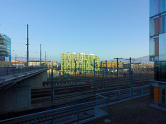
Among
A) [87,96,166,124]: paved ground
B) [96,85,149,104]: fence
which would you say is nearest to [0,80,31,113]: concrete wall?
[96,85,149,104]: fence

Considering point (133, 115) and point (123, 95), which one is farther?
point (123, 95)

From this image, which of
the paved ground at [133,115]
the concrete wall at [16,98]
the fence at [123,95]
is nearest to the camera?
the paved ground at [133,115]

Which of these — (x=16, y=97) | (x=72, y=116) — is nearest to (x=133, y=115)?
(x=72, y=116)

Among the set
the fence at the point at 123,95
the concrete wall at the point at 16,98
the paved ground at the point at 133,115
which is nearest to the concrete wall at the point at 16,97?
the concrete wall at the point at 16,98

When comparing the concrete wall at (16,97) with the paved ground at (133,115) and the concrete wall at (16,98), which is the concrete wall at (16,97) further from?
the paved ground at (133,115)

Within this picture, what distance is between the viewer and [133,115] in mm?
4805

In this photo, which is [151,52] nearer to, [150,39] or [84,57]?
[150,39]

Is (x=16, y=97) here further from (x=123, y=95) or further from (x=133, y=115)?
(x=123, y=95)

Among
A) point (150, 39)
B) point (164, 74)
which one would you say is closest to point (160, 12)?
point (150, 39)

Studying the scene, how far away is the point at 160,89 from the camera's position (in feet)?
20.2

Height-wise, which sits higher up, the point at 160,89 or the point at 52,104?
the point at 160,89

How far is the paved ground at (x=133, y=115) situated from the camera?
14.1ft

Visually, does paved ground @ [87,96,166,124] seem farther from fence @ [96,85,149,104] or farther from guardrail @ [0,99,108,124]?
fence @ [96,85,149,104]

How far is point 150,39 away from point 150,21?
4.11 feet
